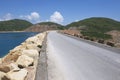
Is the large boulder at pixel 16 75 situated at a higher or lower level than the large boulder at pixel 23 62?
higher

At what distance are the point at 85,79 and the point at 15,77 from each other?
8.04 feet

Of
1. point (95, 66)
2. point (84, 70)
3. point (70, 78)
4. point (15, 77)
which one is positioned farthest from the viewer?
point (95, 66)

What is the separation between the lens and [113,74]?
385 inches

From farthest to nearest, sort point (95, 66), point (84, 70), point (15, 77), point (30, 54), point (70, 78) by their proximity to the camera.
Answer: point (30, 54) → point (95, 66) → point (84, 70) → point (70, 78) → point (15, 77)

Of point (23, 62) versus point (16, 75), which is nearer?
point (16, 75)

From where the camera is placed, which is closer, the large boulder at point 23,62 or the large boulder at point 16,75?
the large boulder at point 16,75

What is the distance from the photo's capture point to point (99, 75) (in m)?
9.62

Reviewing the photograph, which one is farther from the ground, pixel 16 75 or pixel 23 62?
pixel 16 75

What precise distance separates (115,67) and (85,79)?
9.33 ft

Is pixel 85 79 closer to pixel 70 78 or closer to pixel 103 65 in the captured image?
pixel 70 78

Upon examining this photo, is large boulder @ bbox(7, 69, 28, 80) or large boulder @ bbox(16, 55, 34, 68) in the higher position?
large boulder @ bbox(7, 69, 28, 80)

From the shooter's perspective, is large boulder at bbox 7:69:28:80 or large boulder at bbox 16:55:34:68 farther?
large boulder at bbox 16:55:34:68

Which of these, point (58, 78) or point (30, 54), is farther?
point (30, 54)

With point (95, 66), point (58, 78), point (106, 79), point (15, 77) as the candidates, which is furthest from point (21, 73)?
point (95, 66)
